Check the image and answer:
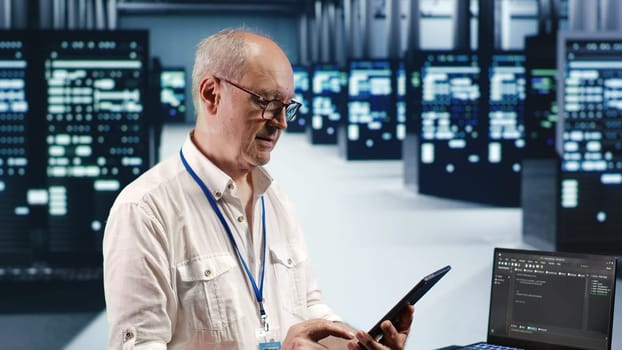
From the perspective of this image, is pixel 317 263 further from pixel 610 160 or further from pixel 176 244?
pixel 176 244

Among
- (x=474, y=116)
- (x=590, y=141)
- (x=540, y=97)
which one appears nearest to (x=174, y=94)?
(x=474, y=116)

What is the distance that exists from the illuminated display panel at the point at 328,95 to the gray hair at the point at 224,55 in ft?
57.4

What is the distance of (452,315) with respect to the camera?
19.1 feet

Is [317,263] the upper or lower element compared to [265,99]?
lower

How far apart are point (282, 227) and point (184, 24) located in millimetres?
34308

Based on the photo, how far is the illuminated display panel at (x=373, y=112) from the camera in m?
16.5

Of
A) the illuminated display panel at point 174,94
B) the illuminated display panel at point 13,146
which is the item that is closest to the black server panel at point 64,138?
the illuminated display panel at point 13,146

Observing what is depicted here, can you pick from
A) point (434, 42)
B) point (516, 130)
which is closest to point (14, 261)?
point (516, 130)

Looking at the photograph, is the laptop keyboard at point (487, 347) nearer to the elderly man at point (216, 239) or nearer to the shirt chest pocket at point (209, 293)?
the elderly man at point (216, 239)

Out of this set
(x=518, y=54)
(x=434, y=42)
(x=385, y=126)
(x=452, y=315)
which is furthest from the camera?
(x=434, y=42)

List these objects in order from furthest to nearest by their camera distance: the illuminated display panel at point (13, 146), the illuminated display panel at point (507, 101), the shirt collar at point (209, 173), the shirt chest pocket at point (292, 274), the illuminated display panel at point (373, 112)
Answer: the illuminated display panel at point (373, 112)
the illuminated display panel at point (507, 101)
the illuminated display panel at point (13, 146)
the shirt chest pocket at point (292, 274)
the shirt collar at point (209, 173)

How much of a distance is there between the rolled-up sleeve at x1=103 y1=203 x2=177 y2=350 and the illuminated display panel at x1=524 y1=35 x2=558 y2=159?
21.0ft

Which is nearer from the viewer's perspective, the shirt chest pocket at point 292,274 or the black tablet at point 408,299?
the black tablet at point 408,299

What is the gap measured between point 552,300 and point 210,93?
3.38ft
